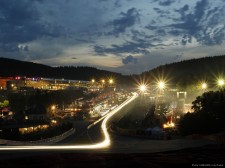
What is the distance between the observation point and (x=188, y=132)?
155 feet

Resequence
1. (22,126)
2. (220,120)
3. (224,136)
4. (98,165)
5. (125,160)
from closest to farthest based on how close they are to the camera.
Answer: (98,165) < (125,160) < (224,136) < (220,120) < (22,126)

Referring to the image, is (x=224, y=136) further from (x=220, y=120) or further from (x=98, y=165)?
(x=98, y=165)

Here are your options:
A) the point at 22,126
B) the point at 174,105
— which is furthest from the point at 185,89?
the point at 22,126

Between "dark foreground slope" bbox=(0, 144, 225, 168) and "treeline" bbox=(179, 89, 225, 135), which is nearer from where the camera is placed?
"dark foreground slope" bbox=(0, 144, 225, 168)

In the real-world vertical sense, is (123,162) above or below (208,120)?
above

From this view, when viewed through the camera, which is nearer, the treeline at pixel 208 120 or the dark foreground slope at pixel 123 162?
the dark foreground slope at pixel 123 162

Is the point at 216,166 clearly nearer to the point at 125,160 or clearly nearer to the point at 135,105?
the point at 125,160

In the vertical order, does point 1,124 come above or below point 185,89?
below

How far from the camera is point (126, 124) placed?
83.4 meters

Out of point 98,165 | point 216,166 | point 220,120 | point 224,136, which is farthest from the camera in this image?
point 220,120

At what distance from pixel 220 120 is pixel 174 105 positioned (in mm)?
52658

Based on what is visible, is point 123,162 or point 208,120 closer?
point 123,162

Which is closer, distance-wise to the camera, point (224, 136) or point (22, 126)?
point (224, 136)

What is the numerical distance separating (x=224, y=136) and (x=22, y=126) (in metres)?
54.9
